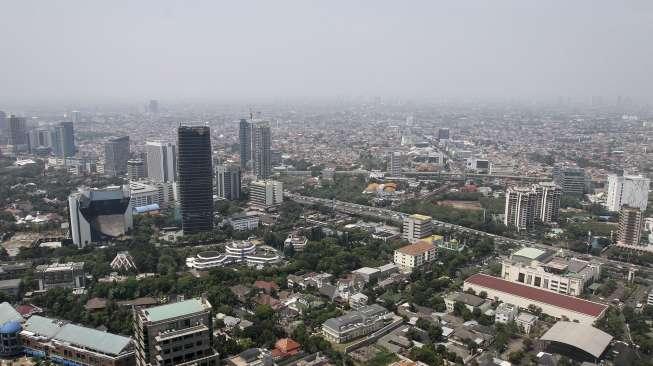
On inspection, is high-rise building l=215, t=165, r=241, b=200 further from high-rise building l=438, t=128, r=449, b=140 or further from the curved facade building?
high-rise building l=438, t=128, r=449, b=140

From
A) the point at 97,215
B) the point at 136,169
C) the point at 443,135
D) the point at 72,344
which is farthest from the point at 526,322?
the point at 443,135

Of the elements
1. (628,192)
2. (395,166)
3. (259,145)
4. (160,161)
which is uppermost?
(259,145)

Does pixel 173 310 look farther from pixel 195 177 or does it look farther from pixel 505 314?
pixel 195 177

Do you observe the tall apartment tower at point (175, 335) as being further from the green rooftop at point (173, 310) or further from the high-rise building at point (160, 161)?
the high-rise building at point (160, 161)

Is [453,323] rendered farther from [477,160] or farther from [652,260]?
Answer: [477,160]

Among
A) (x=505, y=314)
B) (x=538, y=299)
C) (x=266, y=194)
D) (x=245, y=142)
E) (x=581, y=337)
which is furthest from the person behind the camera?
(x=245, y=142)

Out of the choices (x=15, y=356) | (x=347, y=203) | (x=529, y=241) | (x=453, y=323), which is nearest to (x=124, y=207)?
(x=15, y=356)

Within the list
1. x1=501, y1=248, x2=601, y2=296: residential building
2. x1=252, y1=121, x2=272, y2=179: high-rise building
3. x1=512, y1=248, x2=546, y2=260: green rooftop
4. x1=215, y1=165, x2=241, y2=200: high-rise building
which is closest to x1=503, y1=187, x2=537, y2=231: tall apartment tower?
x1=501, y1=248, x2=601, y2=296: residential building

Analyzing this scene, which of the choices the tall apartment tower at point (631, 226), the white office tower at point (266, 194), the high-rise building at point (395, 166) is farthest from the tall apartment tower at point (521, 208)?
the high-rise building at point (395, 166)
